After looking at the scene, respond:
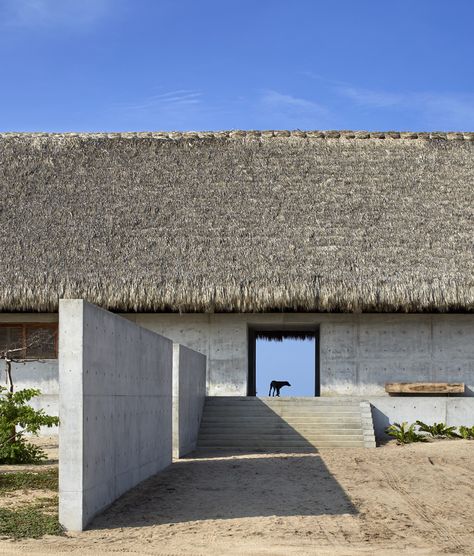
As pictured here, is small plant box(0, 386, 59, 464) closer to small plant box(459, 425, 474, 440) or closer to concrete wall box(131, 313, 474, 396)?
concrete wall box(131, 313, 474, 396)

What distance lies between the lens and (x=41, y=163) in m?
20.6

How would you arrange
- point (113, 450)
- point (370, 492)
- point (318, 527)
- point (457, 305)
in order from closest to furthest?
point (318, 527)
point (113, 450)
point (370, 492)
point (457, 305)

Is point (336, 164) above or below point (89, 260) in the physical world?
above

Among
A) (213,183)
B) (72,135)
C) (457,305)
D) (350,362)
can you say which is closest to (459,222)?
(457,305)

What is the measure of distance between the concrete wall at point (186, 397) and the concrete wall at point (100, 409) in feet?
6.84

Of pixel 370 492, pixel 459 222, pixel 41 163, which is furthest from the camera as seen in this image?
pixel 41 163

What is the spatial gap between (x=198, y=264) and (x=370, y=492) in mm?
8119

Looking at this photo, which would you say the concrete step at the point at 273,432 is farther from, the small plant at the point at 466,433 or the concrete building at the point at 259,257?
the small plant at the point at 466,433

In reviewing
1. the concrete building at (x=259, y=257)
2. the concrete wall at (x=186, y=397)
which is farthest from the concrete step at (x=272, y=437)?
the concrete building at (x=259, y=257)

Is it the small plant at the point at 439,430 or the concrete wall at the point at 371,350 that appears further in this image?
the concrete wall at the point at 371,350

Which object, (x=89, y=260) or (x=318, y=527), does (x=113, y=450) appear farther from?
(x=89, y=260)

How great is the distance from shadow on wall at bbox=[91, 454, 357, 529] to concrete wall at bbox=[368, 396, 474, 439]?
472cm

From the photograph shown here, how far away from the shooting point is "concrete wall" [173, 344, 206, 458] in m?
14.1

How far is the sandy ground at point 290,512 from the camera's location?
7547mm
